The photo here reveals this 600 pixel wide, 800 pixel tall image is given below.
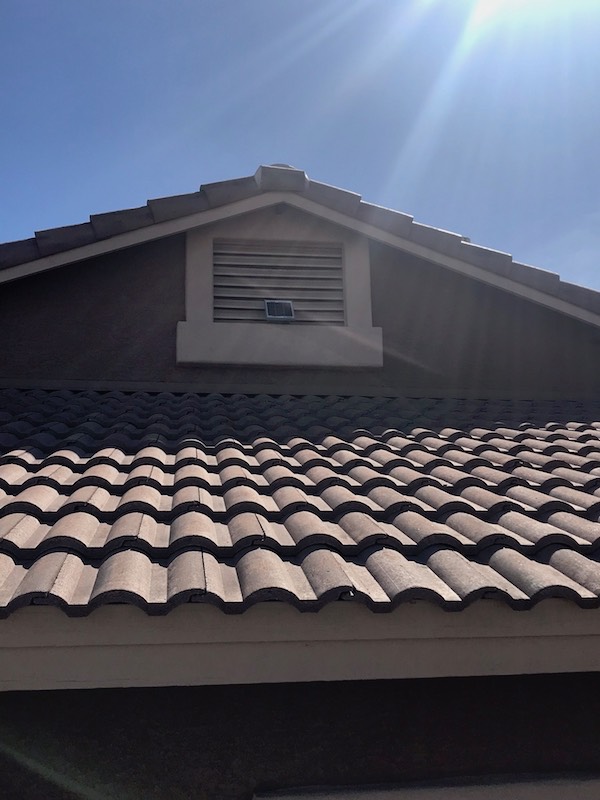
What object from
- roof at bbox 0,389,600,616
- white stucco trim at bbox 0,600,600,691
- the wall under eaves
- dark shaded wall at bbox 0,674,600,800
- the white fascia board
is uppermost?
the white fascia board

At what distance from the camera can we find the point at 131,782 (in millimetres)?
2707

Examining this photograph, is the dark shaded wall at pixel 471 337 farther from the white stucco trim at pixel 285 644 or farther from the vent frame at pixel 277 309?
the white stucco trim at pixel 285 644

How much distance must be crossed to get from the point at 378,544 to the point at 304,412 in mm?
3084

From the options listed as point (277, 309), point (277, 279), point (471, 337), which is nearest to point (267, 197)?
point (277, 279)

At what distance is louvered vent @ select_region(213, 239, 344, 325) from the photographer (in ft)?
22.4

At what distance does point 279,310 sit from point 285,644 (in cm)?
470

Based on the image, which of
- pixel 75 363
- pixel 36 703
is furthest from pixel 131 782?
pixel 75 363

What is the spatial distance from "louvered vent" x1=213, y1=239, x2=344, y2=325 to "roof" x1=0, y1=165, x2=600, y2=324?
0.47 meters

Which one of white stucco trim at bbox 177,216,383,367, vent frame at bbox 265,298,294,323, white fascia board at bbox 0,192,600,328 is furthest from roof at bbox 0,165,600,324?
vent frame at bbox 265,298,294,323

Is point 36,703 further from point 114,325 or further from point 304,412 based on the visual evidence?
point 114,325

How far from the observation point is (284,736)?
281 centimetres

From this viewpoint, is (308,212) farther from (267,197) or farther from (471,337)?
(471,337)

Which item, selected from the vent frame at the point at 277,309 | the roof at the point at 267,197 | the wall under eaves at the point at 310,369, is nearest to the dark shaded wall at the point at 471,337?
the wall under eaves at the point at 310,369

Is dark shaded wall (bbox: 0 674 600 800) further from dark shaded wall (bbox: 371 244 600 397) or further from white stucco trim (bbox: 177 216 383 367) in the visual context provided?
dark shaded wall (bbox: 371 244 600 397)
